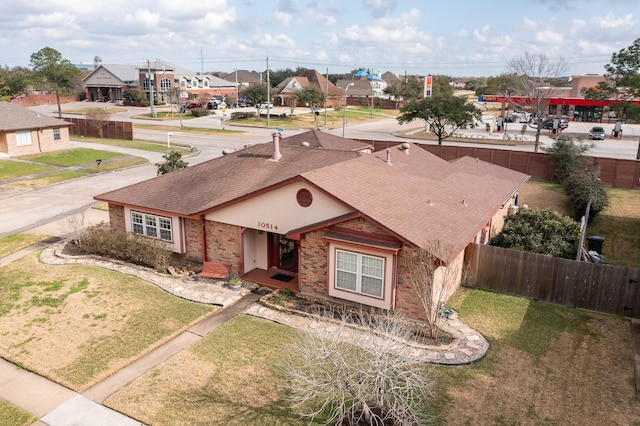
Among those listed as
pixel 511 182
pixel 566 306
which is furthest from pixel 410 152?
pixel 566 306

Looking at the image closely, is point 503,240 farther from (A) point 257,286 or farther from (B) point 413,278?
(A) point 257,286

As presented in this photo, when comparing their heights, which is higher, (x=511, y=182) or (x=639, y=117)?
(x=639, y=117)

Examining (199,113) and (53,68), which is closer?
(53,68)

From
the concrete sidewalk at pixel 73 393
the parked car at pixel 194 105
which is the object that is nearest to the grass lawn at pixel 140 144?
the parked car at pixel 194 105

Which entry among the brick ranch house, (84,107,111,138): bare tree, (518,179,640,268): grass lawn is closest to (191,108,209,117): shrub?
(84,107,111,138): bare tree

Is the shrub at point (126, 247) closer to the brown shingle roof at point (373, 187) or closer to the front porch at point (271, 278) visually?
the brown shingle roof at point (373, 187)

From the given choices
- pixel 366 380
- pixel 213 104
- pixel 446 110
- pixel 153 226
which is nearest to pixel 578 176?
pixel 446 110

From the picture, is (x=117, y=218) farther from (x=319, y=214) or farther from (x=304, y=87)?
(x=304, y=87)
